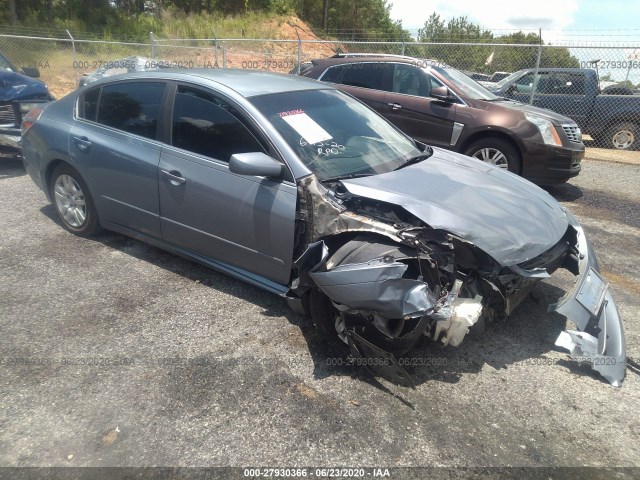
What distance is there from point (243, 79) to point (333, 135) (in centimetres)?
91

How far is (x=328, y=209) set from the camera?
2984mm

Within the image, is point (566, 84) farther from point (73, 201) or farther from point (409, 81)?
point (73, 201)

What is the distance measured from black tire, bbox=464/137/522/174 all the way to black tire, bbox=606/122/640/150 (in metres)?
5.51

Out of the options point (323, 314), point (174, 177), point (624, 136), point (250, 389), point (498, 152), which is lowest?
point (250, 389)

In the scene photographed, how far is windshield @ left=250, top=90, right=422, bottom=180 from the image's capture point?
131 inches

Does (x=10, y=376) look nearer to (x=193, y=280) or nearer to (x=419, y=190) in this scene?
(x=193, y=280)

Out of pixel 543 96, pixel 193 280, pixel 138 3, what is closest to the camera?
pixel 193 280

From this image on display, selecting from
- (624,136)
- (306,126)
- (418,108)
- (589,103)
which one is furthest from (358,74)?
(624,136)

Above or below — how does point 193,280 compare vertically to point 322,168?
below

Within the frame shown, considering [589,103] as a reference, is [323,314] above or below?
below

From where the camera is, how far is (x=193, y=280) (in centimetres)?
402

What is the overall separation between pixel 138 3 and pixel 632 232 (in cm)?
→ 3668

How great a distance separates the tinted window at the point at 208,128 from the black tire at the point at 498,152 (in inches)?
174

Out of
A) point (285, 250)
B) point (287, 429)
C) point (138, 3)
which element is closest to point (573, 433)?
point (287, 429)
